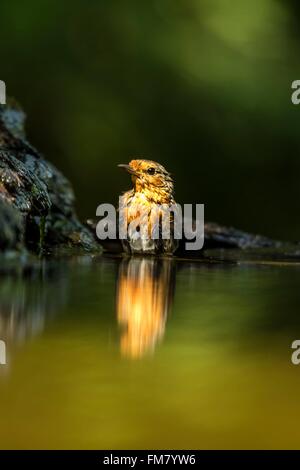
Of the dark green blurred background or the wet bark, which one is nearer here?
the wet bark

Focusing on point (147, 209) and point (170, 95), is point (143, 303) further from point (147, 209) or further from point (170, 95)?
point (170, 95)

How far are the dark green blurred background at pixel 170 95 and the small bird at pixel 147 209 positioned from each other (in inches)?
78.4

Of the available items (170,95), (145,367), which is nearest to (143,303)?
(145,367)

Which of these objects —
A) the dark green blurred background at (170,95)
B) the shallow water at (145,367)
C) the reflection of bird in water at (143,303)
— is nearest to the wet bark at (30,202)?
the shallow water at (145,367)

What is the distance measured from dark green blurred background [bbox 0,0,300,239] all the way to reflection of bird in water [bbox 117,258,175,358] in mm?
2805

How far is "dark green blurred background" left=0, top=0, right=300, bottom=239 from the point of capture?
5.02m

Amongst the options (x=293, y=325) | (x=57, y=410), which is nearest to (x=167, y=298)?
(x=293, y=325)

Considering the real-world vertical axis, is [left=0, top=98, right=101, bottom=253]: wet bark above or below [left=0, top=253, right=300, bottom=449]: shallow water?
above

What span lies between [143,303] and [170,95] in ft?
12.7

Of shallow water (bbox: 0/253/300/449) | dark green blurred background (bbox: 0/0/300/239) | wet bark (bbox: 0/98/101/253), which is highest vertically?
dark green blurred background (bbox: 0/0/300/239)

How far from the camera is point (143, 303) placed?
1.51 meters

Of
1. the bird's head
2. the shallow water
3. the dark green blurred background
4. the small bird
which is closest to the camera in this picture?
the shallow water

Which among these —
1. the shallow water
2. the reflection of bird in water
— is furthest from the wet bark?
the reflection of bird in water

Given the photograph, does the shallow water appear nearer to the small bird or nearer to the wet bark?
the wet bark
